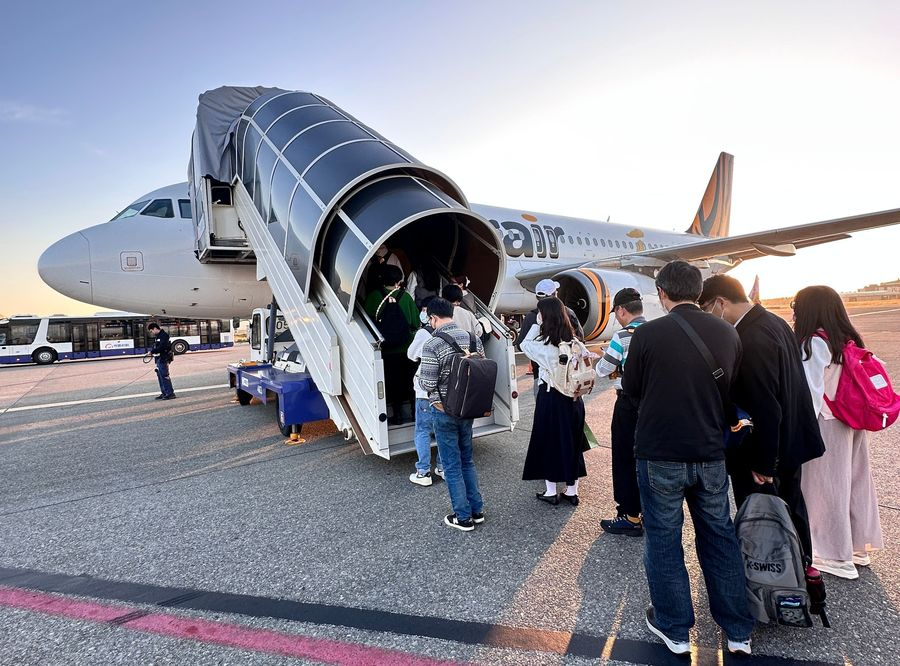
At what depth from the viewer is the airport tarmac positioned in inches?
84.5

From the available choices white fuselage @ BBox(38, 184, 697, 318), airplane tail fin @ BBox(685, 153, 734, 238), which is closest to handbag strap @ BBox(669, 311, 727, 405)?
white fuselage @ BBox(38, 184, 697, 318)

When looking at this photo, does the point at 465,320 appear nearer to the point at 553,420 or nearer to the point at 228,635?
the point at 553,420

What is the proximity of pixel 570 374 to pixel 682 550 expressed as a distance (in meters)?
1.60

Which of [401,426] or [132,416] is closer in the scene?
[401,426]

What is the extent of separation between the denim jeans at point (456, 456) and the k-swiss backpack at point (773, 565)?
1.71 meters

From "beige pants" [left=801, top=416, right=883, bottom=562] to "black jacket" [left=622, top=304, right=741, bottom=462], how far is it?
1095mm

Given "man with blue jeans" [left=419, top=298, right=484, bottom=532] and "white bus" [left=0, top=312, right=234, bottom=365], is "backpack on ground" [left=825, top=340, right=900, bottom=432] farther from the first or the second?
"white bus" [left=0, top=312, right=234, bottom=365]

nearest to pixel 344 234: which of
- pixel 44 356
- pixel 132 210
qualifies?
pixel 132 210

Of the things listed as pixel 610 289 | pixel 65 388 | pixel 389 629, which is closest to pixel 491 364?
pixel 389 629

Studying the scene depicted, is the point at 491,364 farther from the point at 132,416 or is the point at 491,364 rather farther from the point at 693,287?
the point at 132,416

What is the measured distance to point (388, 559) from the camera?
2.95 m

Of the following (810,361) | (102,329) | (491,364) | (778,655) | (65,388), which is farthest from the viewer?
(102,329)

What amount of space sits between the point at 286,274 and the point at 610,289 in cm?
593

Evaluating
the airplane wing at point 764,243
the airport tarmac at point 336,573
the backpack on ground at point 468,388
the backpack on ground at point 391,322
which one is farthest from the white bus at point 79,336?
the backpack on ground at point 468,388
